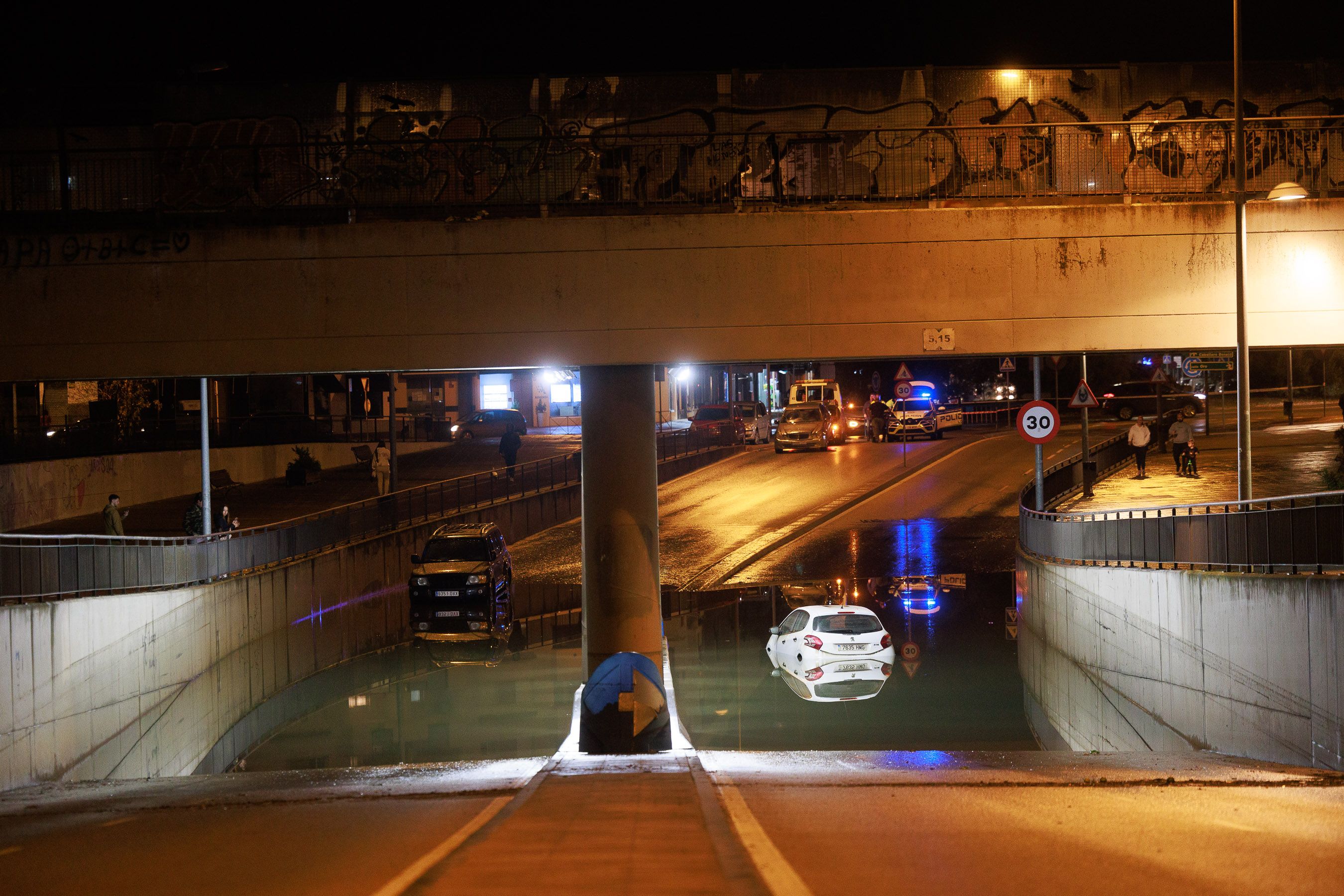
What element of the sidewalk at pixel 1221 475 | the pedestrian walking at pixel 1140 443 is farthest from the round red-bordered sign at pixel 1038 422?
the pedestrian walking at pixel 1140 443

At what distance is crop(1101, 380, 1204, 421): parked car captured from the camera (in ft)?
189

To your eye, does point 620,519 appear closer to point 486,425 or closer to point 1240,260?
point 1240,260

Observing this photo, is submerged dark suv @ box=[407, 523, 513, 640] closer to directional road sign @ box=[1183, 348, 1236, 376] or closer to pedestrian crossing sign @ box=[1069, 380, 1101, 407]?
pedestrian crossing sign @ box=[1069, 380, 1101, 407]

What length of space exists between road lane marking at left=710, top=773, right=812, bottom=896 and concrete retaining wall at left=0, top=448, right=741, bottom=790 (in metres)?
7.73


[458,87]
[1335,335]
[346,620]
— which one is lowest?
[346,620]

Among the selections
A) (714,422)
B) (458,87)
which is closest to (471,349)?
(458,87)

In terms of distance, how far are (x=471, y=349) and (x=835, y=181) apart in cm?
615

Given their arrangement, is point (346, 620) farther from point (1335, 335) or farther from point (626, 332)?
point (1335, 335)

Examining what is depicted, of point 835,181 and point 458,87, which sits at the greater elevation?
point 458,87

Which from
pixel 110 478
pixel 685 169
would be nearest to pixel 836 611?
pixel 685 169

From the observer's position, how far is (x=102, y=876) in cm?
754

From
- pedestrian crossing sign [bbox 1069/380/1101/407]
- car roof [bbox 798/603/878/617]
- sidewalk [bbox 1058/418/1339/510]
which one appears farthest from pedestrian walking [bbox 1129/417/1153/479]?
car roof [bbox 798/603/878/617]

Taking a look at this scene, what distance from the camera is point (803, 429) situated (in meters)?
48.2

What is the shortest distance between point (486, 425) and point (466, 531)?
107ft
